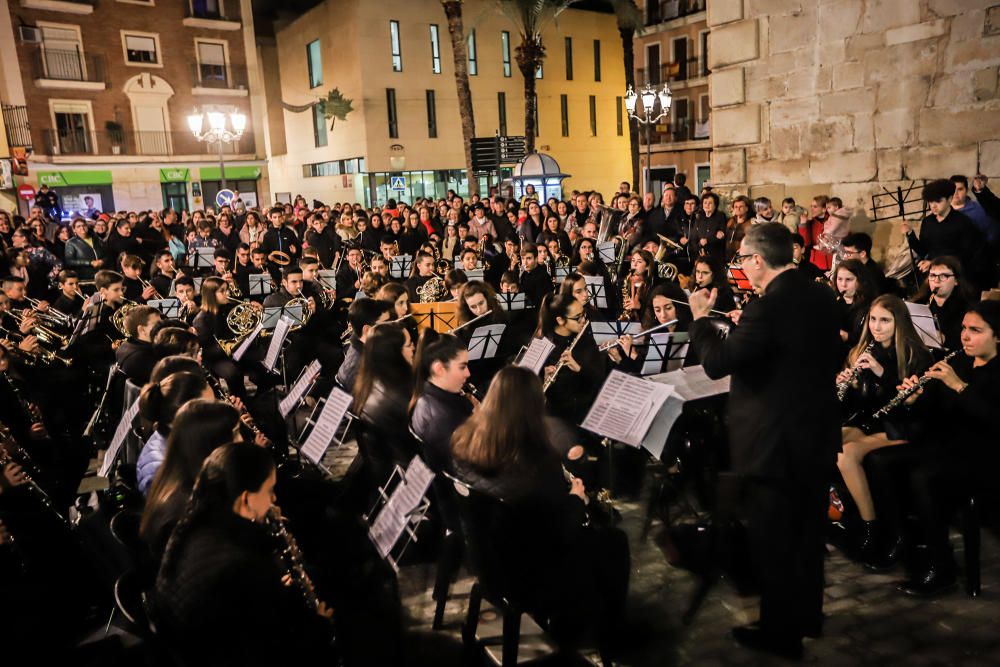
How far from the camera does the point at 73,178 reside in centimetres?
2798

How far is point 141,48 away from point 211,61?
113 inches

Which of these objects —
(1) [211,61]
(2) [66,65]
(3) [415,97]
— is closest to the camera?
(2) [66,65]

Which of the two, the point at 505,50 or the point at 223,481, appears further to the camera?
the point at 505,50

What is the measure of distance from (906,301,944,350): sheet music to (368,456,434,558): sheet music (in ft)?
12.4

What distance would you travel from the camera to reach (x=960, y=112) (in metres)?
7.06

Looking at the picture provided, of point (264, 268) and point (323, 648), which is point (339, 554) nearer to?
point (323, 648)

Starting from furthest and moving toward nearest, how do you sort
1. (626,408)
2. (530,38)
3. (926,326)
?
(530,38), (926,326), (626,408)

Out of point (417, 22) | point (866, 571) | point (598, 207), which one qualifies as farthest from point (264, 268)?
point (417, 22)

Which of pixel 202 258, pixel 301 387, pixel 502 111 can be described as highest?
pixel 502 111

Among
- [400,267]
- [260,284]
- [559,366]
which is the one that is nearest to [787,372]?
[559,366]

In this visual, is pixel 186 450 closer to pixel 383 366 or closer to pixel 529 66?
pixel 383 366

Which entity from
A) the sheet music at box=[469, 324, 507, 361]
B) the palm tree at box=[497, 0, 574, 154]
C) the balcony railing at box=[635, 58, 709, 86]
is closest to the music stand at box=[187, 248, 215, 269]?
the sheet music at box=[469, 324, 507, 361]

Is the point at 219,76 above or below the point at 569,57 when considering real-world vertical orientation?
below

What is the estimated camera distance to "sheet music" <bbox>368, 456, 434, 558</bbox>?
3211mm
